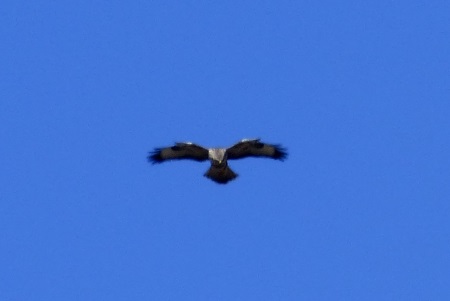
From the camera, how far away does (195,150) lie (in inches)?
1034

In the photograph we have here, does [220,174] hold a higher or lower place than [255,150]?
lower

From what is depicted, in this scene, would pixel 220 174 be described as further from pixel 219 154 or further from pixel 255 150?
pixel 255 150

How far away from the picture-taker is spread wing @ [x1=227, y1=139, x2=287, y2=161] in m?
26.0

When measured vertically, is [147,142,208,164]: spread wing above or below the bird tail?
above

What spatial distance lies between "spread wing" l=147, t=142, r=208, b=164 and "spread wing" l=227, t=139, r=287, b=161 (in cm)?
73

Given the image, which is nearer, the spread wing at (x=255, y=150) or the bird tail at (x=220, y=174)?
the bird tail at (x=220, y=174)

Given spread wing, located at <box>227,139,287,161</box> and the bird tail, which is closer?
the bird tail

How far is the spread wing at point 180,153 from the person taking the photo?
85.7 ft

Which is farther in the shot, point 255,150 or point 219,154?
point 255,150

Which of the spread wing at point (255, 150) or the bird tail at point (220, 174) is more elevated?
the spread wing at point (255, 150)

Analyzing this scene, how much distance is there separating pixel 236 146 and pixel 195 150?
106 cm

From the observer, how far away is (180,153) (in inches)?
1061

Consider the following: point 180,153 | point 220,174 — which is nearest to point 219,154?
point 220,174

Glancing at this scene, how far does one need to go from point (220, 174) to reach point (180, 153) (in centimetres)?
190
